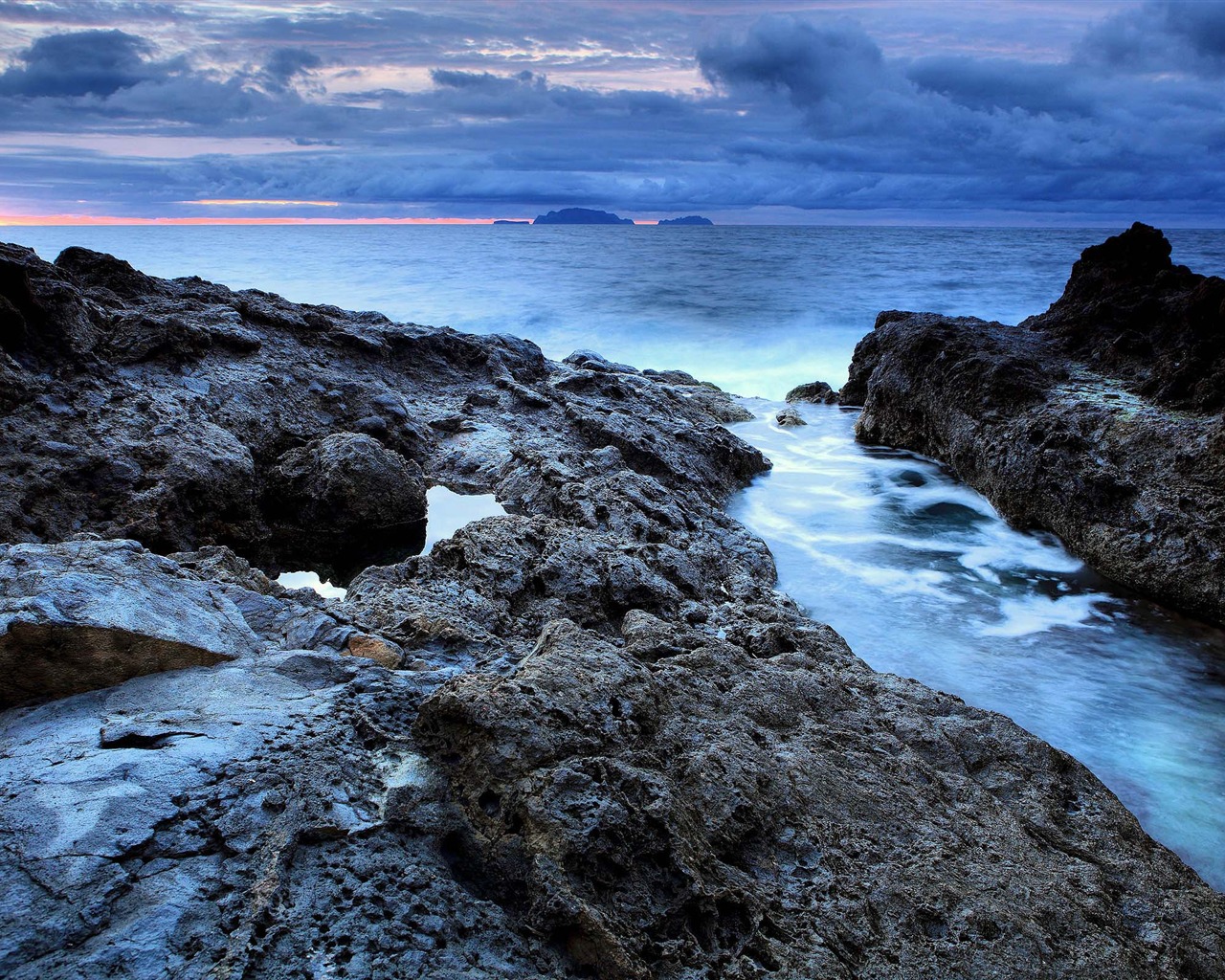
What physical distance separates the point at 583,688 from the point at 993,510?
6593mm

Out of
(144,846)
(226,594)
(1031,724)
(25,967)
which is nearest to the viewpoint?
(25,967)

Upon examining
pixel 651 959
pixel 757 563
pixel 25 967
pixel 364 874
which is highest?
pixel 25 967

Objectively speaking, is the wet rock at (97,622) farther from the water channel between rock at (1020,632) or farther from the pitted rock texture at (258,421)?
the water channel between rock at (1020,632)

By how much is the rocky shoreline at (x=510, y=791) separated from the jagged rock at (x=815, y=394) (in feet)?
30.6

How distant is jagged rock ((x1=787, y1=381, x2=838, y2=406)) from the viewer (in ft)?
43.5

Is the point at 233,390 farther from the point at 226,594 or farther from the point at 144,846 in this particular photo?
the point at 144,846

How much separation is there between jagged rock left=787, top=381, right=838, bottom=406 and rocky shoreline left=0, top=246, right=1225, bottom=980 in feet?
30.6

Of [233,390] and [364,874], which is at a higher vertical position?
[233,390]

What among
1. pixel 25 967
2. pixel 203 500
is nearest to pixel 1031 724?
pixel 25 967

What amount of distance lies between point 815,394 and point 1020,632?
8232 millimetres

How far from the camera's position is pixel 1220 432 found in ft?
19.3

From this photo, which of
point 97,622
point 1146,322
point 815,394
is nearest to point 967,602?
point 1146,322

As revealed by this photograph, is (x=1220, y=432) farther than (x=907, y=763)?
Yes

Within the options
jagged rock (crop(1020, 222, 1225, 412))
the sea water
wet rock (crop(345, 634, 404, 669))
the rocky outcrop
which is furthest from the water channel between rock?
wet rock (crop(345, 634, 404, 669))
